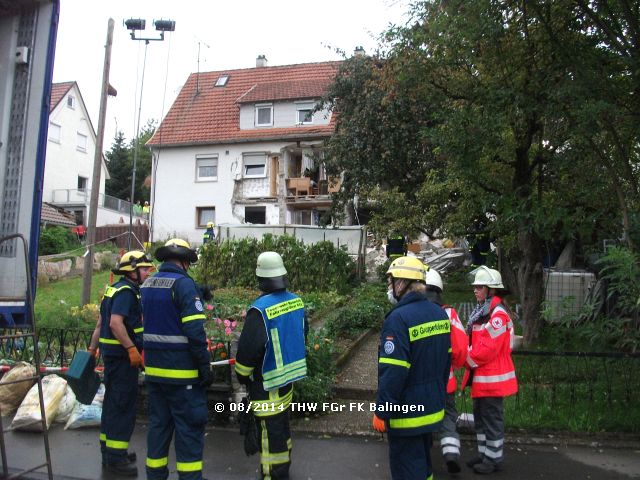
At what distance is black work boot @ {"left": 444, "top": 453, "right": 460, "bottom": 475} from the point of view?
16.3ft

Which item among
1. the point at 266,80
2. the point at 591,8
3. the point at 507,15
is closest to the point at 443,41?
the point at 507,15

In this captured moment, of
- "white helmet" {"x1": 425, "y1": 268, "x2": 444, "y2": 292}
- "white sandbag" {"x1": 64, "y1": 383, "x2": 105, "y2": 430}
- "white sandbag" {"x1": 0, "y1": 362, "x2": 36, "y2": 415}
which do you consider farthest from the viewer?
"white sandbag" {"x1": 0, "y1": 362, "x2": 36, "y2": 415}

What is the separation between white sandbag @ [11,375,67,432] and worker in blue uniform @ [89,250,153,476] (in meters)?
1.14

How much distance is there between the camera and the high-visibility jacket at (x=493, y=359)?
197 inches

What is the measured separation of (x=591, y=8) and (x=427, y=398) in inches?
230

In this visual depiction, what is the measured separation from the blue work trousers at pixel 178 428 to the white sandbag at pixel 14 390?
107 inches

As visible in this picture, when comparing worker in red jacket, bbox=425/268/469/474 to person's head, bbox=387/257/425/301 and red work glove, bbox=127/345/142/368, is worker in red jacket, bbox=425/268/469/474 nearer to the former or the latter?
person's head, bbox=387/257/425/301

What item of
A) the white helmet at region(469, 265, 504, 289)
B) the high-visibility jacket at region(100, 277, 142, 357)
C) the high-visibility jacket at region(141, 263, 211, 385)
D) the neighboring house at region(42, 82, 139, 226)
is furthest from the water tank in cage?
the neighboring house at region(42, 82, 139, 226)

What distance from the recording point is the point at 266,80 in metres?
31.4

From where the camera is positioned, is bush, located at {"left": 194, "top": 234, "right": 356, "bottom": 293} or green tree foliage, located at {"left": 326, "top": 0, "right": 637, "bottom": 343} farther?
bush, located at {"left": 194, "top": 234, "right": 356, "bottom": 293}

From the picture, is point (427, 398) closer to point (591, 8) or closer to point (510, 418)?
point (510, 418)

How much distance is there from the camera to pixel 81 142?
123ft

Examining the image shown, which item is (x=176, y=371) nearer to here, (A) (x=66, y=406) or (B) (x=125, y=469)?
(B) (x=125, y=469)

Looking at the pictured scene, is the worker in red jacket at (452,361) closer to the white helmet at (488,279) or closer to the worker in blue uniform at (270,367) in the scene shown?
the white helmet at (488,279)
